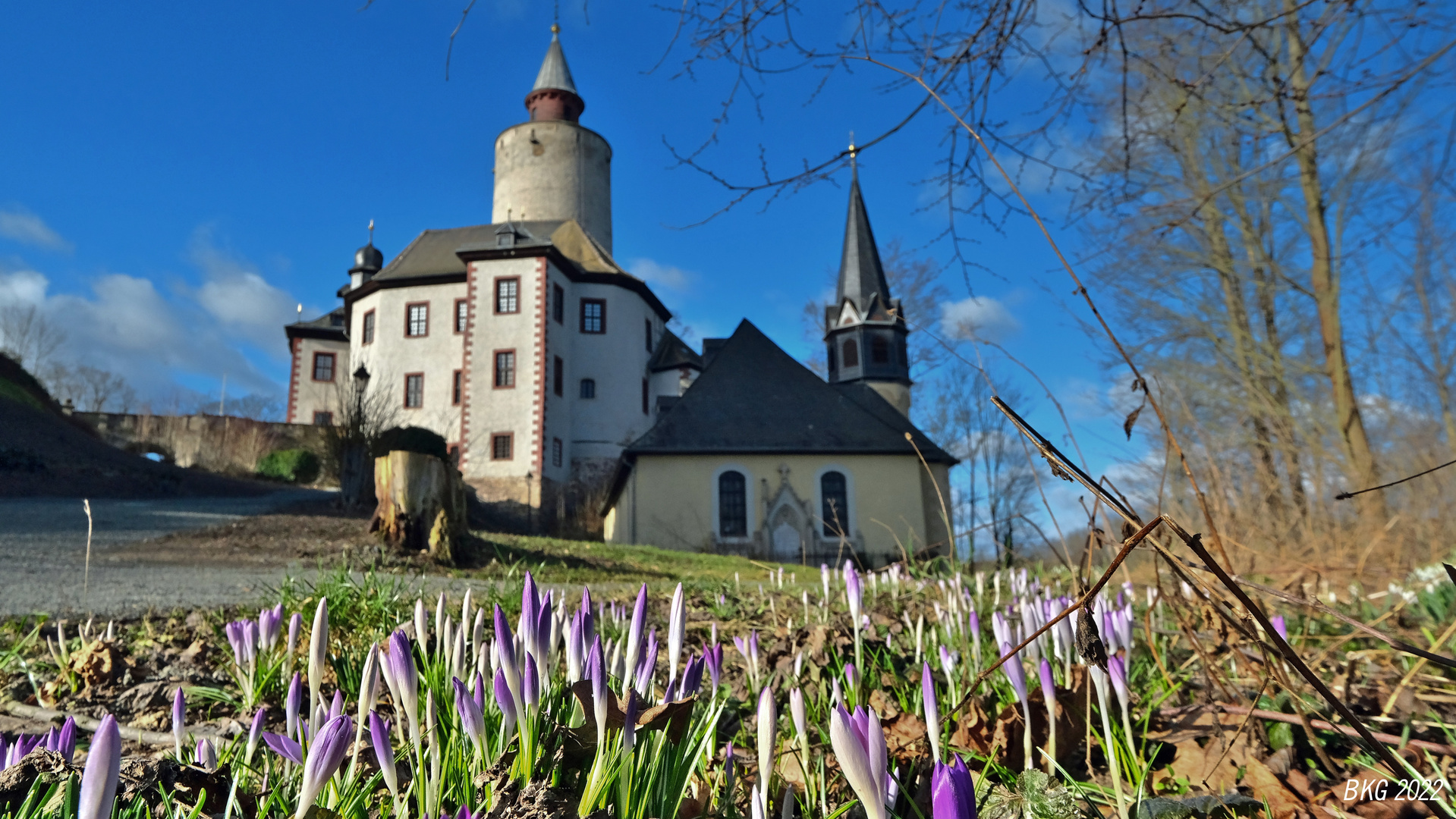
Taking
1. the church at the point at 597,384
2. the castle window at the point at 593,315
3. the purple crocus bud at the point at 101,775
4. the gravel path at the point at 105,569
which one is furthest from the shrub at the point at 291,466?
the purple crocus bud at the point at 101,775

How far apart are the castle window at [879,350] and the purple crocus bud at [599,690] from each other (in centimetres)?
3258

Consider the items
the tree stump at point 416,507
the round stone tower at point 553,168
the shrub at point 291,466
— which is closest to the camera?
the tree stump at point 416,507

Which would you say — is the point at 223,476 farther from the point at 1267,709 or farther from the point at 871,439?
the point at 1267,709

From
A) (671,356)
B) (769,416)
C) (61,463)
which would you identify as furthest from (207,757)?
(671,356)

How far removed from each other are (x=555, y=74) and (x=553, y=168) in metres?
6.23

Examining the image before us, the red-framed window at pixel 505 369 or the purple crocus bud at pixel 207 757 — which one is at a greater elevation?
the red-framed window at pixel 505 369

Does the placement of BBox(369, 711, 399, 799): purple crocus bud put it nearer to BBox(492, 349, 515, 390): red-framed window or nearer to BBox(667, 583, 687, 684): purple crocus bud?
BBox(667, 583, 687, 684): purple crocus bud

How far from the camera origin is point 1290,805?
1.91m

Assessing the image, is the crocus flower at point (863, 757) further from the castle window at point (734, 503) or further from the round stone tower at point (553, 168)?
the round stone tower at point (553, 168)

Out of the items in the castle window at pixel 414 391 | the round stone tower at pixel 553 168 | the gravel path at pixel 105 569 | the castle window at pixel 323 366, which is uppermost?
the round stone tower at pixel 553 168

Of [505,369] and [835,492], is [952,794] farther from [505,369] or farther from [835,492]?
[505,369]

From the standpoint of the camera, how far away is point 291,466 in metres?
31.8

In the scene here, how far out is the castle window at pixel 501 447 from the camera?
3256 centimetres

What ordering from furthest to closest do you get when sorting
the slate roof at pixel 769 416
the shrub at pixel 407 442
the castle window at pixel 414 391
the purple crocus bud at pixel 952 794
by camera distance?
the castle window at pixel 414 391 < the slate roof at pixel 769 416 < the shrub at pixel 407 442 < the purple crocus bud at pixel 952 794
